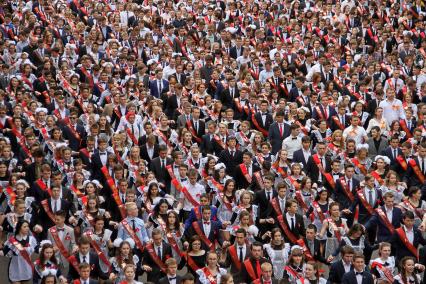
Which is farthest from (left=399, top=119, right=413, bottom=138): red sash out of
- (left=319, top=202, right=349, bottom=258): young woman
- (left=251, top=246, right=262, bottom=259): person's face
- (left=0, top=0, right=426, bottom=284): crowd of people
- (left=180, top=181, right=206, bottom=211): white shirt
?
(left=251, top=246, right=262, bottom=259): person's face

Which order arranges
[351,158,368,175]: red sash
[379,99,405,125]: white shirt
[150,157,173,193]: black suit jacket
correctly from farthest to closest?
[379,99,405,125]: white shirt
[351,158,368,175]: red sash
[150,157,173,193]: black suit jacket

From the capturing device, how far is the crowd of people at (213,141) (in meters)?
13.2

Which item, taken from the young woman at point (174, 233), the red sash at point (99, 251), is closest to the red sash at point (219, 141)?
the young woman at point (174, 233)

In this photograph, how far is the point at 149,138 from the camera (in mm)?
16781

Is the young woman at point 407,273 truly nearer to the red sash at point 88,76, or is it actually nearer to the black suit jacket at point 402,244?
the black suit jacket at point 402,244

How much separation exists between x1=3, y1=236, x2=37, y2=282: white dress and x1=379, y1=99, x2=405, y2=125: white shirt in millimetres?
8217

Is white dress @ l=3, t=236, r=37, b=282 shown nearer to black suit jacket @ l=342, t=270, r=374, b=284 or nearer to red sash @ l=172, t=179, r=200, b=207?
red sash @ l=172, t=179, r=200, b=207

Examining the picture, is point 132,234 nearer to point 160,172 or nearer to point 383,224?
point 160,172

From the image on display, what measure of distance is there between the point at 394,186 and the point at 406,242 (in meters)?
1.55

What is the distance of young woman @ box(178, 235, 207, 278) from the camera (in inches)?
522

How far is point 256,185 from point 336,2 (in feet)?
36.4

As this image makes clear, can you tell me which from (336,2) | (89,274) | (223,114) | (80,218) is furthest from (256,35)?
(89,274)

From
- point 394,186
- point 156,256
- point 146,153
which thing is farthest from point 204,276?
point 146,153

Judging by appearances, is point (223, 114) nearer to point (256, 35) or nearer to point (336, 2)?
point (256, 35)
